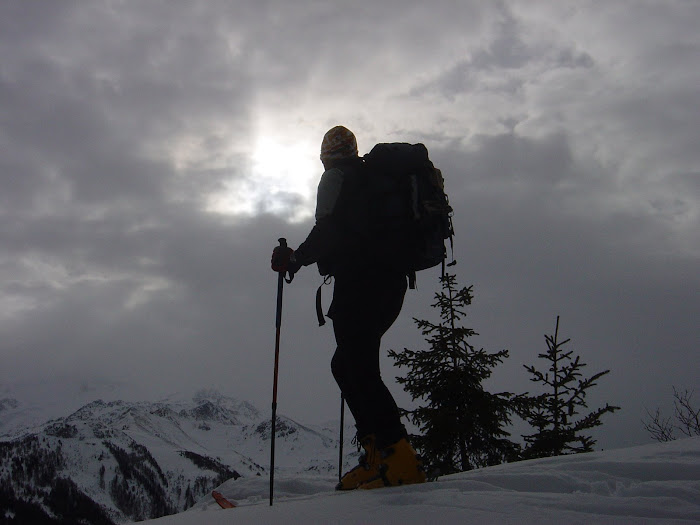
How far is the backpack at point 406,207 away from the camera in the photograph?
4.61 metres

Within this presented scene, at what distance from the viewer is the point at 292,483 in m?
5.84

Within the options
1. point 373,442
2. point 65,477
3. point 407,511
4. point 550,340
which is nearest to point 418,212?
point 373,442

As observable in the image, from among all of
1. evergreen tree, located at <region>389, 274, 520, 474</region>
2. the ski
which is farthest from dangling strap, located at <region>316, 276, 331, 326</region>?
evergreen tree, located at <region>389, 274, 520, 474</region>

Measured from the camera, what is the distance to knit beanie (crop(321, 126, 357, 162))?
5078 millimetres

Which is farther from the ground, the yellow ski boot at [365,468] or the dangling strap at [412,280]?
the dangling strap at [412,280]

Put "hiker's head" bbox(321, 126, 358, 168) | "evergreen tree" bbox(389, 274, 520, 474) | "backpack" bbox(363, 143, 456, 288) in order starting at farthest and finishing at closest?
1. "evergreen tree" bbox(389, 274, 520, 474)
2. "hiker's head" bbox(321, 126, 358, 168)
3. "backpack" bbox(363, 143, 456, 288)

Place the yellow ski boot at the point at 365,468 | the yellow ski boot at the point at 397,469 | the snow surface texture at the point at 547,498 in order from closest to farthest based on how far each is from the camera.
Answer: the snow surface texture at the point at 547,498, the yellow ski boot at the point at 397,469, the yellow ski boot at the point at 365,468

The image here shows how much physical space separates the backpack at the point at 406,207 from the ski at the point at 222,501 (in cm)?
302

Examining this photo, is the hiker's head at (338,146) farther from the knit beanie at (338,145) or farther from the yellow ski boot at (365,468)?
the yellow ski boot at (365,468)

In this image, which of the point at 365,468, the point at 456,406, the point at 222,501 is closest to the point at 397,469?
the point at 365,468

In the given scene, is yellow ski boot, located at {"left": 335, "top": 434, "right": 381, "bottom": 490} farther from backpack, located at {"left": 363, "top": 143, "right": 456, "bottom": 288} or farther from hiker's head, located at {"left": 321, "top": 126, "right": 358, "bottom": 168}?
hiker's head, located at {"left": 321, "top": 126, "right": 358, "bottom": 168}

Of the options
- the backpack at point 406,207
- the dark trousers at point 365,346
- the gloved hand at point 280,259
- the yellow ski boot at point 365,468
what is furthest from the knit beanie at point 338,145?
the yellow ski boot at point 365,468

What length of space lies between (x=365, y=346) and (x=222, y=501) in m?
2.55

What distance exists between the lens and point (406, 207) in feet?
15.2
